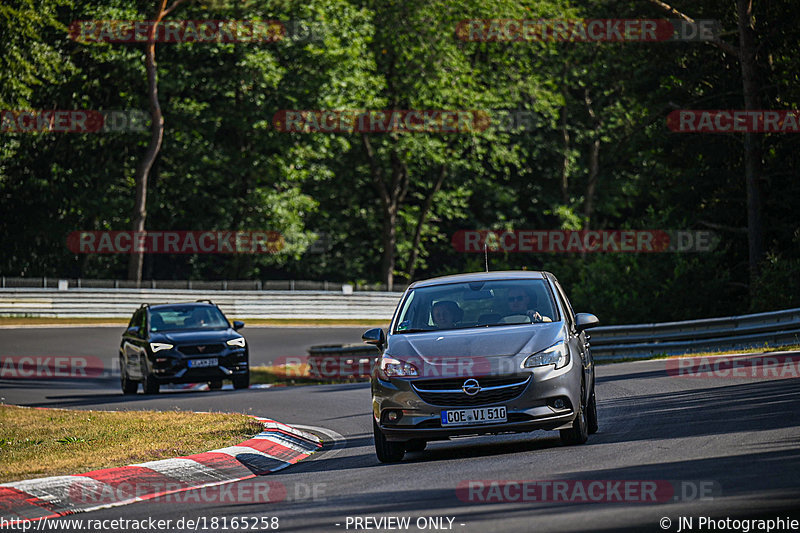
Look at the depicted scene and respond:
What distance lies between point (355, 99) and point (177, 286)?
10.9 metres

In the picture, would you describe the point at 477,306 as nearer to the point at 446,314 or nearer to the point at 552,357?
the point at 446,314

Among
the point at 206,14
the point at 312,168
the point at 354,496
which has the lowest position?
the point at 354,496

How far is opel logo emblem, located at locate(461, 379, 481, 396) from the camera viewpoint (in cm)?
964

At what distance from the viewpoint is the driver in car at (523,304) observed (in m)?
10.8

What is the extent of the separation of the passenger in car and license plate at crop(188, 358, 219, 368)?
1148 cm

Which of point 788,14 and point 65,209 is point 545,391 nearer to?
point 788,14

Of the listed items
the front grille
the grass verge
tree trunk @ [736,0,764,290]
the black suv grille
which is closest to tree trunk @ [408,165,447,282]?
tree trunk @ [736,0,764,290]

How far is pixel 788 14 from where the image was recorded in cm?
2817

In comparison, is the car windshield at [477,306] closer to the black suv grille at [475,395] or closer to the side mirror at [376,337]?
the side mirror at [376,337]

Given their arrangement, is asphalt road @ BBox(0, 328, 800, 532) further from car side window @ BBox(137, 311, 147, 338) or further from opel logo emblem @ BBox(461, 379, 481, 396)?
car side window @ BBox(137, 311, 147, 338)

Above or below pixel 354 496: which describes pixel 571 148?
above

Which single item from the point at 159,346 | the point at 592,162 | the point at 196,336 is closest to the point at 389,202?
the point at 592,162

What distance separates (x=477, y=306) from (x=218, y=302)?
33.2 meters

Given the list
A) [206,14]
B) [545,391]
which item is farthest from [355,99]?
[545,391]
